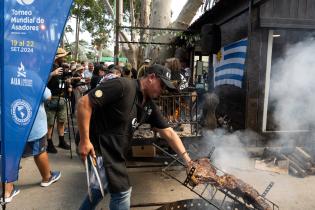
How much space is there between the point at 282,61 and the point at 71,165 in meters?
5.46

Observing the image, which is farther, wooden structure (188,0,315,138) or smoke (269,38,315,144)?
smoke (269,38,315,144)

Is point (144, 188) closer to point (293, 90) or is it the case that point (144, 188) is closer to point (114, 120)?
point (114, 120)

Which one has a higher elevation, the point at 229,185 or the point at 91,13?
the point at 91,13

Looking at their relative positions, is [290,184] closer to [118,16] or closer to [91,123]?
[91,123]

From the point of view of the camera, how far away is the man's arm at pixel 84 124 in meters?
2.76

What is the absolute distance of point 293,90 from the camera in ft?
24.2

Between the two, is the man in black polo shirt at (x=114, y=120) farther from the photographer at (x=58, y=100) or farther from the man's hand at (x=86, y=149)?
the photographer at (x=58, y=100)

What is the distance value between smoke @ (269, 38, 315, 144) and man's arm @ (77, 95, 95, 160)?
227 inches

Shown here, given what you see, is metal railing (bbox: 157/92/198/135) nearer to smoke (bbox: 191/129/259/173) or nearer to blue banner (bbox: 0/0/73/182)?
smoke (bbox: 191/129/259/173)

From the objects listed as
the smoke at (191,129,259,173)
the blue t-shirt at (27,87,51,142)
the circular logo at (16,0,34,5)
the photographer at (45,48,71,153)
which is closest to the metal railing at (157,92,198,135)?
the smoke at (191,129,259,173)

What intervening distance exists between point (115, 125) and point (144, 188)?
2513 mm

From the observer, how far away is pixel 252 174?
Answer: 5.91 m

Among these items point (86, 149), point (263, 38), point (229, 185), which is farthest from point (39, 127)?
point (263, 38)

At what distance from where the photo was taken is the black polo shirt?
9.28ft
